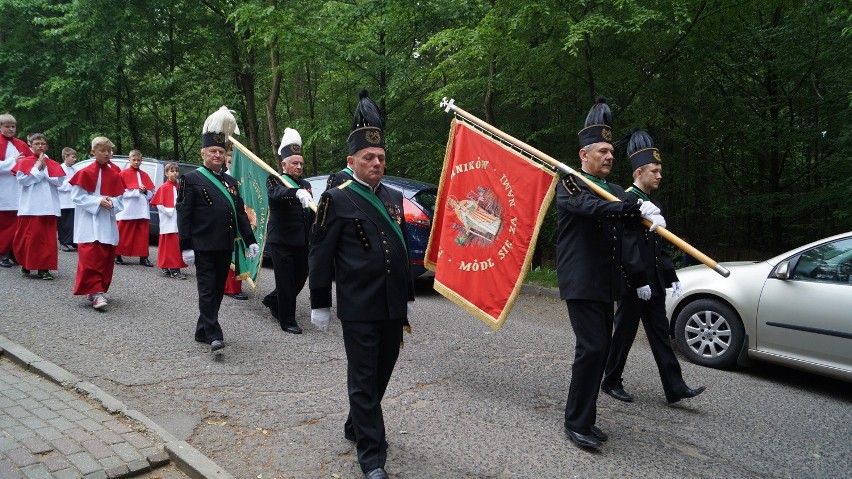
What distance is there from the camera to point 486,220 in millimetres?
5324

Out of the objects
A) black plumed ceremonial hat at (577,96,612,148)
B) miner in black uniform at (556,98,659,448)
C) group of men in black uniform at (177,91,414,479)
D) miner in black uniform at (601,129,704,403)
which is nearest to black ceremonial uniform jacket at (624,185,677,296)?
miner in black uniform at (601,129,704,403)

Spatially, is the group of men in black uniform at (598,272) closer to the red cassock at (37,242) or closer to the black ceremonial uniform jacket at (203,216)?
the black ceremonial uniform jacket at (203,216)

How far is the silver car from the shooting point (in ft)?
18.4

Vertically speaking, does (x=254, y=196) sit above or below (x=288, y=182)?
below

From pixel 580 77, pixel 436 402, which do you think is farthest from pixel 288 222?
pixel 580 77

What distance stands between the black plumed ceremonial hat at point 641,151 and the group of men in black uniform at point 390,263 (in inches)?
0.4

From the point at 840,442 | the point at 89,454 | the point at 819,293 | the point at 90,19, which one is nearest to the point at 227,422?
the point at 89,454

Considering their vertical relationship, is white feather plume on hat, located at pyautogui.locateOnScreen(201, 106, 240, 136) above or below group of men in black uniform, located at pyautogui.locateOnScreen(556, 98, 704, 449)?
above

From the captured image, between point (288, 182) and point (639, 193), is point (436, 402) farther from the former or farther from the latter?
point (288, 182)

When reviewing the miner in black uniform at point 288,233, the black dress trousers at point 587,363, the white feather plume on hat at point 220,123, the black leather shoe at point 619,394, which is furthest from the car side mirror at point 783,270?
the white feather plume on hat at point 220,123

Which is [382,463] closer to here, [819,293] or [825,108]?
[819,293]

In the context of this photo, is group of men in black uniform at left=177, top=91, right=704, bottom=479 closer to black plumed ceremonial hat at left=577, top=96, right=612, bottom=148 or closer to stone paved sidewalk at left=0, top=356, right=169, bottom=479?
black plumed ceremonial hat at left=577, top=96, right=612, bottom=148

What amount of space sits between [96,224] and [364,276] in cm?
515

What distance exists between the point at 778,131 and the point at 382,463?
1147 cm
